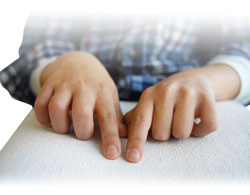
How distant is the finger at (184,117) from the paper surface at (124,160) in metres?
0.02

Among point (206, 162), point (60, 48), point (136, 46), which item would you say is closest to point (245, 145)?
point (206, 162)

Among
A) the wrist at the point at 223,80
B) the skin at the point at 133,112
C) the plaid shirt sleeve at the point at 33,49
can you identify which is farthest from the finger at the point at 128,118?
the plaid shirt sleeve at the point at 33,49

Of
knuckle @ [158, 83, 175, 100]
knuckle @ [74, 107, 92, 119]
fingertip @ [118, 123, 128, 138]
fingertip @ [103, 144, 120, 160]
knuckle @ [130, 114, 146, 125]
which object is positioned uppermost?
knuckle @ [158, 83, 175, 100]

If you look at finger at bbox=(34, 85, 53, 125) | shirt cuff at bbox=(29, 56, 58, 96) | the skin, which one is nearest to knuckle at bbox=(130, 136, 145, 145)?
the skin

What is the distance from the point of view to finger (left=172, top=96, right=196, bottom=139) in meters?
0.27

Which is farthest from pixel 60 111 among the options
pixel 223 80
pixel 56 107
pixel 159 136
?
pixel 223 80

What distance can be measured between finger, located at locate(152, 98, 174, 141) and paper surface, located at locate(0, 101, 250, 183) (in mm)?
12

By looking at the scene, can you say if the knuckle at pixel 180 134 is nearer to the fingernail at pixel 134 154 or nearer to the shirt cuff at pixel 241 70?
the fingernail at pixel 134 154

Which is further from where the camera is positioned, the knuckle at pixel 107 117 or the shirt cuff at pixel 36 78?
the shirt cuff at pixel 36 78

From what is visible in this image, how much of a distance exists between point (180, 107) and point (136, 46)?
9.8 inches

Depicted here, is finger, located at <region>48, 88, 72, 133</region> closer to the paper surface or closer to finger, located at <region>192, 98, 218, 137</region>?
the paper surface

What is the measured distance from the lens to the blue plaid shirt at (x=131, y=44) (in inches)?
18.1

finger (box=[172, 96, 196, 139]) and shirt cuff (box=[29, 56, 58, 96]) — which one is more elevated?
finger (box=[172, 96, 196, 139])

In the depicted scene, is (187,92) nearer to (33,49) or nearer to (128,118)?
(128,118)
